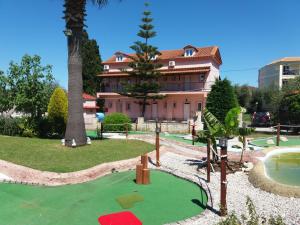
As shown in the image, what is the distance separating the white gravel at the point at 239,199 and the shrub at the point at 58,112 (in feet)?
37.8

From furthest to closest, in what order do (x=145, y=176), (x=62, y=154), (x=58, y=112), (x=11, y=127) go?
1. (x=58, y=112)
2. (x=11, y=127)
3. (x=62, y=154)
4. (x=145, y=176)

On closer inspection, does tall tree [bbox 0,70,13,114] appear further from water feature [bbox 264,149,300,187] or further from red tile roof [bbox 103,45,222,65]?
red tile roof [bbox 103,45,222,65]

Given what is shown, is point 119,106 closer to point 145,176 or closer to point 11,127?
point 11,127

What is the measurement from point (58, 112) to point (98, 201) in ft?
47.7

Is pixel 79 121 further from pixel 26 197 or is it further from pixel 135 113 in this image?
pixel 135 113

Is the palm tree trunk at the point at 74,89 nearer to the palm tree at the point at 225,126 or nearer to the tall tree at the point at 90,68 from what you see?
the palm tree at the point at 225,126

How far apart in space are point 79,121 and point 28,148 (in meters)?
2.94

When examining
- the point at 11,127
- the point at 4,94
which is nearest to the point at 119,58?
the point at 4,94

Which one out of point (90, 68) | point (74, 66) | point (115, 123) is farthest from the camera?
point (90, 68)

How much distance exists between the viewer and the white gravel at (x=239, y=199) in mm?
7240

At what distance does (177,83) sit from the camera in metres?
41.1

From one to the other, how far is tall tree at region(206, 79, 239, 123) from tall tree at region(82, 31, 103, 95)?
27.3m

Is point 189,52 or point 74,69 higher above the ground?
point 189,52

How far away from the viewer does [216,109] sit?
93.9 feet
